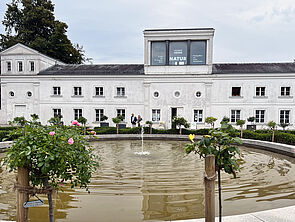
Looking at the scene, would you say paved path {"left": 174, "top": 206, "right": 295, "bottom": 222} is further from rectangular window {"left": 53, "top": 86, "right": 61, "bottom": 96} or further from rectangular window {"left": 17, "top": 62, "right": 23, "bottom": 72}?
rectangular window {"left": 17, "top": 62, "right": 23, "bottom": 72}

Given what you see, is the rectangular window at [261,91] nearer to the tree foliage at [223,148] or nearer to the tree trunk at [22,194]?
the tree foliage at [223,148]

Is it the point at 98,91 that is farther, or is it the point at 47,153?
the point at 98,91

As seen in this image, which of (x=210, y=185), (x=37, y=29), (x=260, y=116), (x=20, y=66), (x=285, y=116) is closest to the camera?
(x=210, y=185)

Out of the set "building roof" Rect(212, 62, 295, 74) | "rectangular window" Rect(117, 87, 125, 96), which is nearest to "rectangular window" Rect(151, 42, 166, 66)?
"rectangular window" Rect(117, 87, 125, 96)

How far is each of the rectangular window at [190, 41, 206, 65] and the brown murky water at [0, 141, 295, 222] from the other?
16.3m

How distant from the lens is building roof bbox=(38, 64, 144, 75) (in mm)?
26600

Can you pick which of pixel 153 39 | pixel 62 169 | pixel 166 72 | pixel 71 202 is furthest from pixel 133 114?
pixel 62 169

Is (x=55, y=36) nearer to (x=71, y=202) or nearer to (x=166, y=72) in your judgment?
(x=166, y=72)

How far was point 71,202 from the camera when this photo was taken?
630 centimetres

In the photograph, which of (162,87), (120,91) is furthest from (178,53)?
(120,91)

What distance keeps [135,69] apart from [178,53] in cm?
554

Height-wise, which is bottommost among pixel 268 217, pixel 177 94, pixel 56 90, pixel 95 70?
pixel 268 217

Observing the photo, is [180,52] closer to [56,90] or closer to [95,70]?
[95,70]

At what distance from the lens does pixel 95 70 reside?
91.4ft
